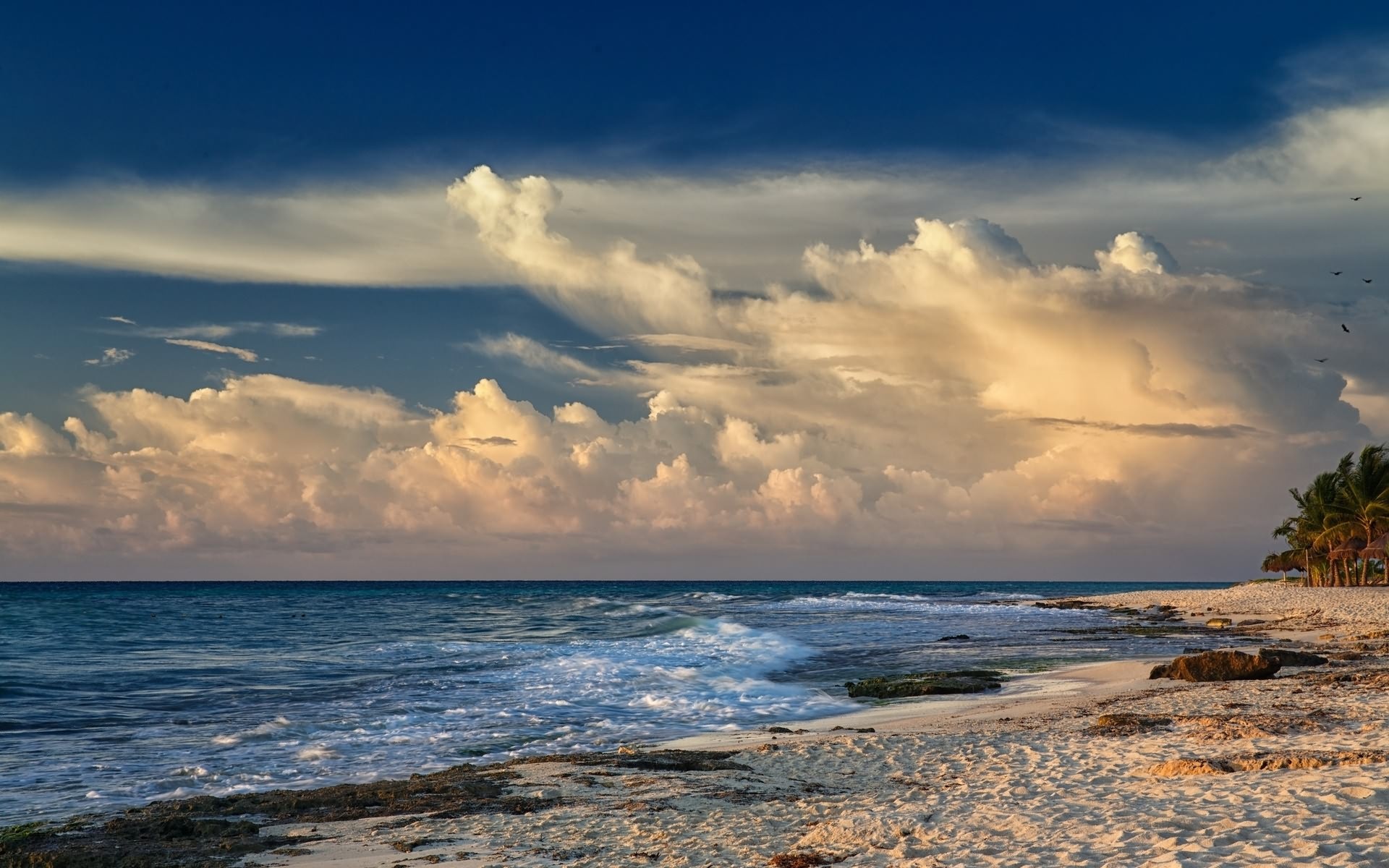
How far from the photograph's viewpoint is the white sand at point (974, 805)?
352 inches

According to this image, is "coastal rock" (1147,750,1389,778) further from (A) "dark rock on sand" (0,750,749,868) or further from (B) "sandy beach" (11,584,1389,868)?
(A) "dark rock on sand" (0,750,749,868)

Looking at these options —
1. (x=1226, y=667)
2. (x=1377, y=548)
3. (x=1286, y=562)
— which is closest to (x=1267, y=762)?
(x=1226, y=667)

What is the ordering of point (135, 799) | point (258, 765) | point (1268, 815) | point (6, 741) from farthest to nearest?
1. point (6, 741)
2. point (258, 765)
3. point (135, 799)
4. point (1268, 815)

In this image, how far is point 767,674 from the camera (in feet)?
98.9

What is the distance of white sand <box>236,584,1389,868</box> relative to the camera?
8.94 m

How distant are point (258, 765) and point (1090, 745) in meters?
13.6

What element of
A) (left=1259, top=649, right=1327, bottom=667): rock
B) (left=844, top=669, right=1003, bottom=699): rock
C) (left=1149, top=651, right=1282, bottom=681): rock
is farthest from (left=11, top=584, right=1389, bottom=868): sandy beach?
(left=1259, top=649, right=1327, bottom=667): rock

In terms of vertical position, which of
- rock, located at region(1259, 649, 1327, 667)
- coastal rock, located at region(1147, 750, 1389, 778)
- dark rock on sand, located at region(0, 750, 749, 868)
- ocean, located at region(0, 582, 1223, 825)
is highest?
coastal rock, located at region(1147, 750, 1389, 778)

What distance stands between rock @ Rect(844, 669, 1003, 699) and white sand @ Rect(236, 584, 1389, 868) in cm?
603

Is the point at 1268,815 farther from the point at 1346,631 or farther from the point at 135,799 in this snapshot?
the point at 1346,631

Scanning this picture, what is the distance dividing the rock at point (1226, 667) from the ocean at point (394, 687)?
25.2 feet

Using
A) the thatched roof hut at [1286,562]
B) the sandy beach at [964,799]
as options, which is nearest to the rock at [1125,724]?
the sandy beach at [964,799]

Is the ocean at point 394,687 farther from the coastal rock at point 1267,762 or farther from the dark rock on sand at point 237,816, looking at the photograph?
the coastal rock at point 1267,762

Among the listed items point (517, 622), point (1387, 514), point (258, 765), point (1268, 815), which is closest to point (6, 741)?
point (258, 765)
